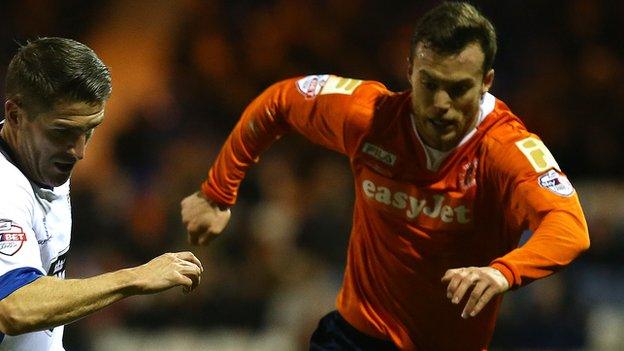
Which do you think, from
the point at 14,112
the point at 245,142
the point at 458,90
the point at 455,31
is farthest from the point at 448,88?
the point at 14,112

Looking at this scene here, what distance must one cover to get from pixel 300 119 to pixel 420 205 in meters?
0.62

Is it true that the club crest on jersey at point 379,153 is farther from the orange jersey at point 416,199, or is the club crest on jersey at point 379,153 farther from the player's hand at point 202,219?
the player's hand at point 202,219

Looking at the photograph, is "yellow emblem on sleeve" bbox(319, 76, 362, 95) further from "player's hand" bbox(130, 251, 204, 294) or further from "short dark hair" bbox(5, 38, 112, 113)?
"player's hand" bbox(130, 251, 204, 294)

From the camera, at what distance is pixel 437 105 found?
343cm

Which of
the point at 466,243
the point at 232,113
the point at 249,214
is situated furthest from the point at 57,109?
the point at 232,113

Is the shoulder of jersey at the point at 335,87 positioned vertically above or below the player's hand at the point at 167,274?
above

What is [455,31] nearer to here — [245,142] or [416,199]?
[416,199]

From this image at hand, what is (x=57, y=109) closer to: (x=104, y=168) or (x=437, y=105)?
(x=437, y=105)

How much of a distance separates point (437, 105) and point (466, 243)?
52 cm

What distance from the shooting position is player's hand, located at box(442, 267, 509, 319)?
9.50 feet

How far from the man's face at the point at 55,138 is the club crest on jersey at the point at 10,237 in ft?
0.99

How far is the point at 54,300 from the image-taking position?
269cm

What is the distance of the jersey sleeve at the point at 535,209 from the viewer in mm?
3096

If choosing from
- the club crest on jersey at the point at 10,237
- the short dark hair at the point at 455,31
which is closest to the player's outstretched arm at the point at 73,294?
the club crest on jersey at the point at 10,237
